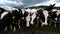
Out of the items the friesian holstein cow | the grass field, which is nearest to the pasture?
the grass field

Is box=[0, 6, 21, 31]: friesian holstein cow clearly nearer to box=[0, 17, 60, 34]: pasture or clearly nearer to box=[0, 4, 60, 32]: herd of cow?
box=[0, 4, 60, 32]: herd of cow

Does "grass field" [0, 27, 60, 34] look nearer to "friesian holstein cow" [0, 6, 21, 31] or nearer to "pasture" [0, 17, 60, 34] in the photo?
"pasture" [0, 17, 60, 34]

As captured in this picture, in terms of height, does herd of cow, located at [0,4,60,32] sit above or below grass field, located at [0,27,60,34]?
above

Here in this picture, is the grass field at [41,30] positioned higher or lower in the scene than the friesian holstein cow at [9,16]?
lower

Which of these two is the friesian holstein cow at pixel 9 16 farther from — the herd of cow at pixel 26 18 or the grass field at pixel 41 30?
the grass field at pixel 41 30

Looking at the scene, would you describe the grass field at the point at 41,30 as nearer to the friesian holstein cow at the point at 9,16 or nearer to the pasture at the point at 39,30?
the pasture at the point at 39,30

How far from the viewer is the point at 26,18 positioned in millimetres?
1572

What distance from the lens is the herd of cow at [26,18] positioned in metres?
1.56

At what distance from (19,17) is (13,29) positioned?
135 millimetres

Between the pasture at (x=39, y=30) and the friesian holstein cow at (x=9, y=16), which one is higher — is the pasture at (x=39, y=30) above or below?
below

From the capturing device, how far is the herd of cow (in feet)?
5.13

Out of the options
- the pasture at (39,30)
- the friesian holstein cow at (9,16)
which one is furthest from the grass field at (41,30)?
the friesian holstein cow at (9,16)

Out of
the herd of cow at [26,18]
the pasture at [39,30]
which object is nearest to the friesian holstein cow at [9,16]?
the herd of cow at [26,18]

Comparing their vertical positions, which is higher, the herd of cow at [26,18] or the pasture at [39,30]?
the herd of cow at [26,18]
